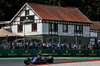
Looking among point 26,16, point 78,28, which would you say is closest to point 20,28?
point 26,16

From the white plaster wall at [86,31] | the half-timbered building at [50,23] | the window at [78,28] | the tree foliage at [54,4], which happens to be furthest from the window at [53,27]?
the tree foliage at [54,4]

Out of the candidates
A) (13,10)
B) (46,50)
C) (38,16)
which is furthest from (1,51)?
(13,10)

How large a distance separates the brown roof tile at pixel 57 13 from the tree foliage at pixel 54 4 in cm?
695

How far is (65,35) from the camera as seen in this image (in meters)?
51.5

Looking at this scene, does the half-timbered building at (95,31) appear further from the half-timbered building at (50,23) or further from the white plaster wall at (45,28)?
the white plaster wall at (45,28)

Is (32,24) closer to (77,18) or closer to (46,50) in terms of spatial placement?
(77,18)

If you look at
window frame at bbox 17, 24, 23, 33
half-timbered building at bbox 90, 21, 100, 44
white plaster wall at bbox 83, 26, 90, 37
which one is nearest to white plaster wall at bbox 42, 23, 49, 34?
window frame at bbox 17, 24, 23, 33

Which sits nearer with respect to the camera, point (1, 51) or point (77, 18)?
point (1, 51)

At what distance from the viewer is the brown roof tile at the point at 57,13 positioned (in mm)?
51375

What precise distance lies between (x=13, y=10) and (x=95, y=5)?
1847cm

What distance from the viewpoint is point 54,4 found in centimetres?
6512

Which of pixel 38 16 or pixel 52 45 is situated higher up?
pixel 38 16

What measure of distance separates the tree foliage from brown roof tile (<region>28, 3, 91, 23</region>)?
6.95m

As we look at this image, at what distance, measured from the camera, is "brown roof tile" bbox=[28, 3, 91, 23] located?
5138 cm
